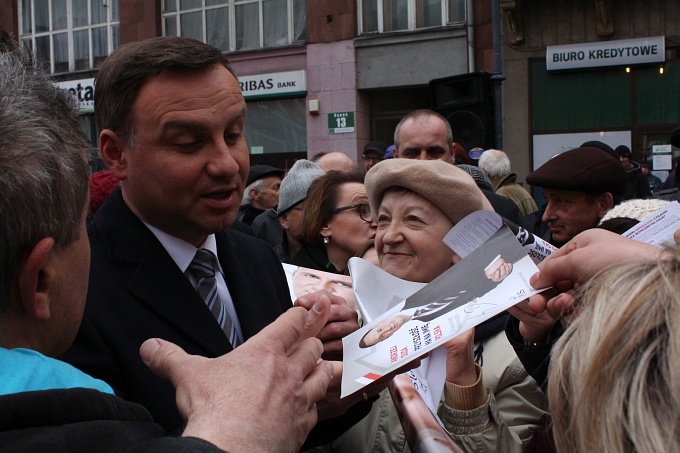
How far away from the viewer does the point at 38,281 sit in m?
1.10

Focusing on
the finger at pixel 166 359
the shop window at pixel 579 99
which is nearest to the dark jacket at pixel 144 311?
the finger at pixel 166 359

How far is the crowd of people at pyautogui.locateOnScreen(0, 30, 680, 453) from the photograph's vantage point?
914mm

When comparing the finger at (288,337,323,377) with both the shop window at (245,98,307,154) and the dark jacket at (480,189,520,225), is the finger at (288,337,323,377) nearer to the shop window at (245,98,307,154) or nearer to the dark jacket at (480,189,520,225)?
the dark jacket at (480,189,520,225)

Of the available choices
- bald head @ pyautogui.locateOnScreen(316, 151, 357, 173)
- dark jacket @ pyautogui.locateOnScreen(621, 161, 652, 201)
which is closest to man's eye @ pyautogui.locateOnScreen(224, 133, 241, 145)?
bald head @ pyautogui.locateOnScreen(316, 151, 357, 173)

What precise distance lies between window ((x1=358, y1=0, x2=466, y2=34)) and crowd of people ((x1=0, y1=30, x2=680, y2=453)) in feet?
39.0

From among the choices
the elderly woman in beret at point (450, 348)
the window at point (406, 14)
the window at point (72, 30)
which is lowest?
the elderly woman in beret at point (450, 348)

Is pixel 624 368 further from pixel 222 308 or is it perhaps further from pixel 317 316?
pixel 222 308

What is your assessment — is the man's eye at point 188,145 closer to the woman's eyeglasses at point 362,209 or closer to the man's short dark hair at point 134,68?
the man's short dark hair at point 134,68

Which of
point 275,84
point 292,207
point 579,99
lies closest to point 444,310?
point 292,207

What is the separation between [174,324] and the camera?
1.71 metres

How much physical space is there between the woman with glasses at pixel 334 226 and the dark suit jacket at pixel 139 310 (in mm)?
2024

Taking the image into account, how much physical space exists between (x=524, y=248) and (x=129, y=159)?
3.41 ft

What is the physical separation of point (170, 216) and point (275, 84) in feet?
46.2

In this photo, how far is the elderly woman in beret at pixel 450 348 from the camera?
1.75m
